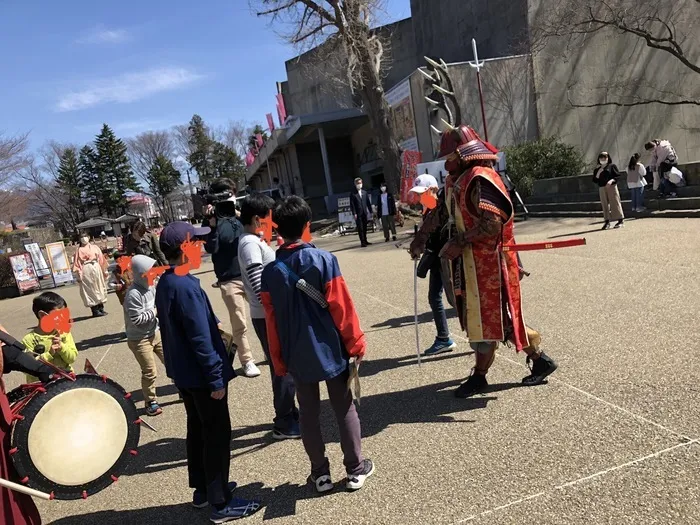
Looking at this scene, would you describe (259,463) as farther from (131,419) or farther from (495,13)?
(495,13)

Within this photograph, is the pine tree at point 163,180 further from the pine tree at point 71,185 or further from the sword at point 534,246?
the sword at point 534,246

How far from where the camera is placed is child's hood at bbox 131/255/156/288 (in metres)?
4.44

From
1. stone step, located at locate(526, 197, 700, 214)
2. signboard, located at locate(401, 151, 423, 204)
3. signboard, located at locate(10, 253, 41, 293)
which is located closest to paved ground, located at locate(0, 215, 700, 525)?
stone step, located at locate(526, 197, 700, 214)

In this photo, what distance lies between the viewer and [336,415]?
9.41 ft

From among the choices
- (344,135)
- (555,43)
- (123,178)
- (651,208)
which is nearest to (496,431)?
(651,208)

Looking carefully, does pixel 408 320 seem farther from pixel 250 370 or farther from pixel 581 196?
pixel 581 196

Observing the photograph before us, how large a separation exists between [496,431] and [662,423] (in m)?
0.94

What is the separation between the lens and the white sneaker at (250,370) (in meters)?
5.28

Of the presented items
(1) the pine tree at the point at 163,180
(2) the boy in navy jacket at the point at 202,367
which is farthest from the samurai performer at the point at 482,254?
(1) the pine tree at the point at 163,180

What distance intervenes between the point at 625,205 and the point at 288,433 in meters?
12.1

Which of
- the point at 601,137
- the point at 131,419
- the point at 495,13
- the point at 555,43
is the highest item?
the point at 495,13

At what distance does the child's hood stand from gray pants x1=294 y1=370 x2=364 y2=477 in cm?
225

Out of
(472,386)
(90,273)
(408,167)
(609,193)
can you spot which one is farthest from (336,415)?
(408,167)

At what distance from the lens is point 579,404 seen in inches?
136
